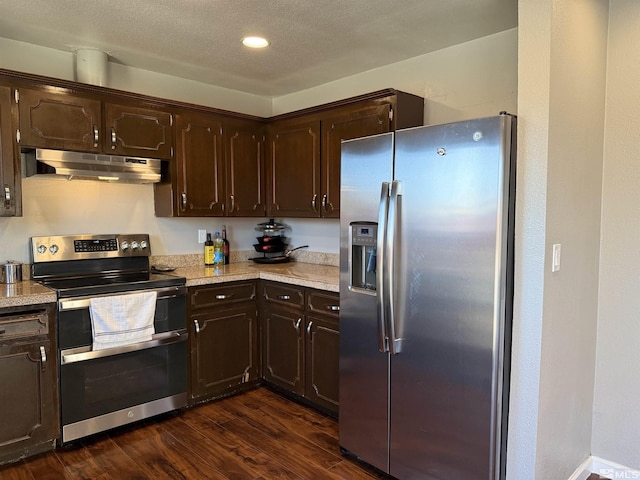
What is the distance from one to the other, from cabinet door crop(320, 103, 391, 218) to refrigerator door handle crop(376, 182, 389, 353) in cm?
90

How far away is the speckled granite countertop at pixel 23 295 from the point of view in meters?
2.36

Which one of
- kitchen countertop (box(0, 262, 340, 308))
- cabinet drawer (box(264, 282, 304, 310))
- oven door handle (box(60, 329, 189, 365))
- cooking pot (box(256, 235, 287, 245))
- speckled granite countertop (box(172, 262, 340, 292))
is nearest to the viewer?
kitchen countertop (box(0, 262, 340, 308))

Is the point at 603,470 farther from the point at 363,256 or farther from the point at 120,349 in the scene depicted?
the point at 120,349

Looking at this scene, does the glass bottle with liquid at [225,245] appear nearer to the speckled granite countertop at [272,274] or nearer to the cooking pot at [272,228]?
the speckled granite countertop at [272,274]

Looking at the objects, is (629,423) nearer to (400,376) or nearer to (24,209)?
(400,376)

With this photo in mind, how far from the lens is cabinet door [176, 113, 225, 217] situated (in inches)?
132

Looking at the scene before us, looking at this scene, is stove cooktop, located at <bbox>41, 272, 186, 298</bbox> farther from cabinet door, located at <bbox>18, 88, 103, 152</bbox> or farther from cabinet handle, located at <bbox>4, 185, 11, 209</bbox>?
cabinet door, located at <bbox>18, 88, 103, 152</bbox>

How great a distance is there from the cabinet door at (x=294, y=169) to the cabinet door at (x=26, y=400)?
190cm

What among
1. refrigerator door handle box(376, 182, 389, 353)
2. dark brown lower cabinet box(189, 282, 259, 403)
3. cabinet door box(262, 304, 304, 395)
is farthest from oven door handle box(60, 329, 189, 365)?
refrigerator door handle box(376, 182, 389, 353)

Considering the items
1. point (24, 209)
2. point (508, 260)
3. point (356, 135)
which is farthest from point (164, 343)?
point (508, 260)

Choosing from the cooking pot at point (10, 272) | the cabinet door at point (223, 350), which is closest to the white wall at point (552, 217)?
the cabinet door at point (223, 350)

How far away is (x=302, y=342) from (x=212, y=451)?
88 cm

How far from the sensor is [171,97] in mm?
3592

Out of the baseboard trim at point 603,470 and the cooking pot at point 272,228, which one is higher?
the cooking pot at point 272,228
